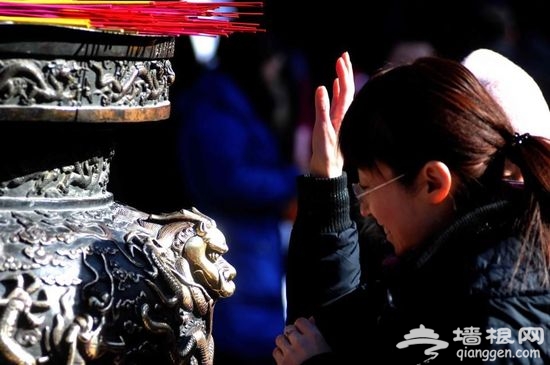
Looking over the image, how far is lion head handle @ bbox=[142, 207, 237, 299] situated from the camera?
6.52ft

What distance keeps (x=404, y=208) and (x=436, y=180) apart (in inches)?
3.3

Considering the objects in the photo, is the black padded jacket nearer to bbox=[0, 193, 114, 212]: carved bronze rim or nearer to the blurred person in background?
bbox=[0, 193, 114, 212]: carved bronze rim

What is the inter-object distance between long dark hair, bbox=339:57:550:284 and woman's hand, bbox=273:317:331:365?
29cm

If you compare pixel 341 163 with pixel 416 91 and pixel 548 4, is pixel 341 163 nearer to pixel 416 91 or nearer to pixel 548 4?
pixel 416 91

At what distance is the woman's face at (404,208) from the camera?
6.06 ft

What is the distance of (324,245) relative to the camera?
78.6 inches

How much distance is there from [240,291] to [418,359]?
6.67 feet

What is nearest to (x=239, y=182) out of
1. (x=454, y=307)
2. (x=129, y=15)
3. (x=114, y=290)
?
(x=129, y=15)

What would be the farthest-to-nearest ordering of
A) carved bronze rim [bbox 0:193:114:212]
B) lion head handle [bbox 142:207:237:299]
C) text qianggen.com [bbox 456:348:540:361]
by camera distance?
lion head handle [bbox 142:207:237:299]
carved bronze rim [bbox 0:193:114:212]
text qianggen.com [bbox 456:348:540:361]

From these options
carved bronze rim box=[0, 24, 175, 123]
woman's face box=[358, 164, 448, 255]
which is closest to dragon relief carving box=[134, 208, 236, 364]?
carved bronze rim box=[0, 24, 175, 123]

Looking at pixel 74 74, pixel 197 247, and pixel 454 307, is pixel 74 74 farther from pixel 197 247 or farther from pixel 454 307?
pixel 454 307

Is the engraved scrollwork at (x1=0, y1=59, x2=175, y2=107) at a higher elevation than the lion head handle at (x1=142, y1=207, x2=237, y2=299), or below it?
higher

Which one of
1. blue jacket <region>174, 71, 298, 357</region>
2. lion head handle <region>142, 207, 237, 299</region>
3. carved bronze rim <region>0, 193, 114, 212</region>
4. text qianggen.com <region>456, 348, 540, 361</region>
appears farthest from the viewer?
blue jacket <region>174, 71, 298, 357</region>

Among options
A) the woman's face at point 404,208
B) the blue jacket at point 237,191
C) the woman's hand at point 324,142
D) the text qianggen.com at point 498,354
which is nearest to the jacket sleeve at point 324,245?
the woman's hand at point 324,142
